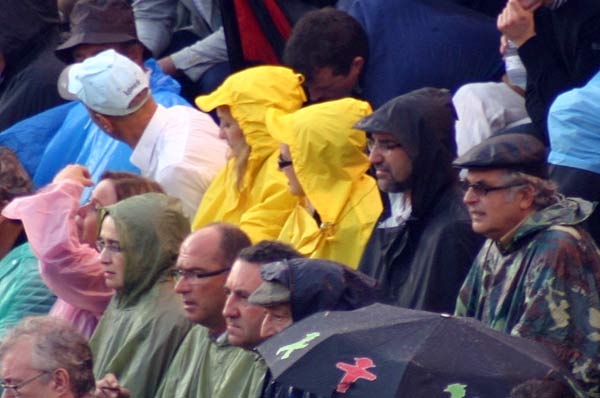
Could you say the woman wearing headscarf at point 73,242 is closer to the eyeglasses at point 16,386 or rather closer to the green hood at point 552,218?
the eyeglasses at point 16,386

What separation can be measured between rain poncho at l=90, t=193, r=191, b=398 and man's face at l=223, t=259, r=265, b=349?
0.71 metres

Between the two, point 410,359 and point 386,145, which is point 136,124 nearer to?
point 386,145

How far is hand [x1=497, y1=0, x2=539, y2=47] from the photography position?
24.9ft

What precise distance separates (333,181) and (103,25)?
237 cm

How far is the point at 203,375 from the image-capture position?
22.9ft

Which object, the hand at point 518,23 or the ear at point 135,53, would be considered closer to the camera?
the hand at point 518,23

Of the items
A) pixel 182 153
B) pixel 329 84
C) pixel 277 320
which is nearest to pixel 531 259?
pixel 277 320

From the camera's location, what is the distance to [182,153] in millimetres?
8641

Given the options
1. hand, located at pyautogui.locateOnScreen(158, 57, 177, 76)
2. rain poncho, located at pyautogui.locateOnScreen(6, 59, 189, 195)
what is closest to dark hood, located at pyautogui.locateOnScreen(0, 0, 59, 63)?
rain poncho, located at pyautogui.locateOnScreen(6, 59, 189, 195)

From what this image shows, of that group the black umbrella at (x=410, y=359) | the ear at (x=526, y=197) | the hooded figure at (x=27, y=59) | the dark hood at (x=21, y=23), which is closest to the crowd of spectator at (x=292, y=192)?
the ear at (x=526, y=197)

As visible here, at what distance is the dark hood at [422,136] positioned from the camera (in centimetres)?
718

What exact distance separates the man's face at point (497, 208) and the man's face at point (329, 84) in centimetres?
219

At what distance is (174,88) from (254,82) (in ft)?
4.02

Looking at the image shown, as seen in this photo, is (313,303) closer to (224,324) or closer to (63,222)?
(224,324)
